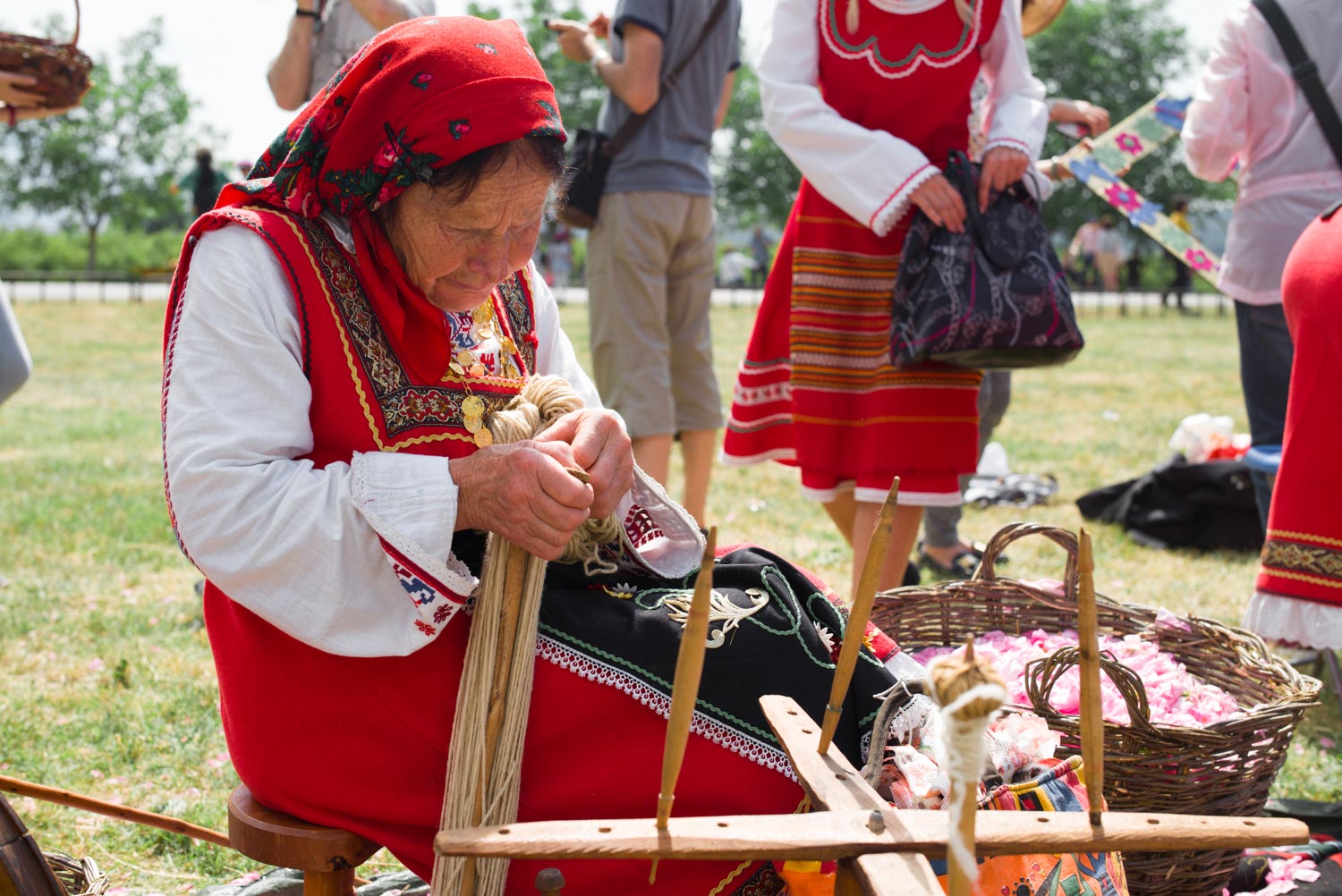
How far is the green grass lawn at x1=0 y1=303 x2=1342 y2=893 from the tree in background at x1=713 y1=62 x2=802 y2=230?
38.2 meters

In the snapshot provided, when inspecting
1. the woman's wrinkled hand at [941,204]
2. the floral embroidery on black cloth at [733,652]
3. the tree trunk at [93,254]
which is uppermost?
the woman's wrinkled hand at [941,204]

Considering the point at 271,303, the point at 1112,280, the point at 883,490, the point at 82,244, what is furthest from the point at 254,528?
the point at 82,244

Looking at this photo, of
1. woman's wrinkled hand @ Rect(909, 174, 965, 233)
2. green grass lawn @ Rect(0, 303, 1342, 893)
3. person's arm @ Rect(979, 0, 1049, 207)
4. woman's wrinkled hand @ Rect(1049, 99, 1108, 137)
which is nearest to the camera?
green grass lawn @ Rect(0, 303, 1342, 893)

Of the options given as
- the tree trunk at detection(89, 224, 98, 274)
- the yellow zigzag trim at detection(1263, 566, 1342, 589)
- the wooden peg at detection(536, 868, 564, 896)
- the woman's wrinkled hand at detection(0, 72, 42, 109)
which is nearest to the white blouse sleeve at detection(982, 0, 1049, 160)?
the yellow zigzag trim at detection(1263, 566, 1342, 589)

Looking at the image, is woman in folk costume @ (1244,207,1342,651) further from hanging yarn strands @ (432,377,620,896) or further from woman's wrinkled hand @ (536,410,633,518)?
hanging yarn strands @ (432,377,620,896)

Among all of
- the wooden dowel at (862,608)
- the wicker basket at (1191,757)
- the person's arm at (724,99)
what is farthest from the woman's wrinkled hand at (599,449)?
the person's arm at (724,99)

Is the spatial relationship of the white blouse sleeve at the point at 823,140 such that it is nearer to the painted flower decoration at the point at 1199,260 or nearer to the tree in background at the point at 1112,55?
the painted flower decoration at the point at 1199,260

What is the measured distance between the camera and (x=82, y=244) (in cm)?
3775

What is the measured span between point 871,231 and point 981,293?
42 centimetres

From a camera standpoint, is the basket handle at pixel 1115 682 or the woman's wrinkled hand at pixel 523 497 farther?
the basket handle at pixel 1115 682

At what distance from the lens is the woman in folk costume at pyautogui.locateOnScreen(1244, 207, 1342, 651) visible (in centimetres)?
271

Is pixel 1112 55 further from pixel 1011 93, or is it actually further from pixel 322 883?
pixel 322 883

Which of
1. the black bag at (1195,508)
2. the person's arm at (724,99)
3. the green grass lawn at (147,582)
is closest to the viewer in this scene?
the green grass lawn at (147,582)

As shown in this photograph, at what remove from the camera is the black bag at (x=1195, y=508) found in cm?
508
